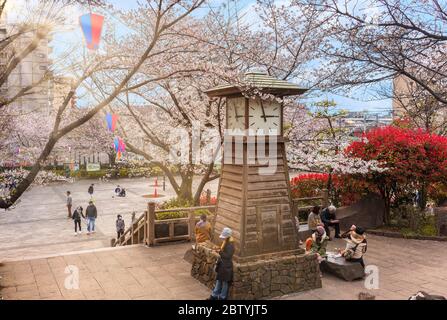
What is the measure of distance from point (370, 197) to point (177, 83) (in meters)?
8.71

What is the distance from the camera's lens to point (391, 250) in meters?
11.7

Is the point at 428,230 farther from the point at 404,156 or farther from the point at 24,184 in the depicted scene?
the point at 24,184

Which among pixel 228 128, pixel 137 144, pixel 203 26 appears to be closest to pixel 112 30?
pixel 203 26

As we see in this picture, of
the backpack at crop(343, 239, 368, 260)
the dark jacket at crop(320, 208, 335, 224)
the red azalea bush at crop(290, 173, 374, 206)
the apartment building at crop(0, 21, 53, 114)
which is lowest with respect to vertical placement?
the backpack at crop(343, 239, 368, 260)

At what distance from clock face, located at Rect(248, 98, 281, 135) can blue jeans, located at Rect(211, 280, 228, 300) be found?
3.35 m

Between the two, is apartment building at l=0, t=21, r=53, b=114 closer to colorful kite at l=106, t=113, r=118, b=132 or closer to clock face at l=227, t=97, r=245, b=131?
colorful kite at l=106, t=113, r=118, b=132

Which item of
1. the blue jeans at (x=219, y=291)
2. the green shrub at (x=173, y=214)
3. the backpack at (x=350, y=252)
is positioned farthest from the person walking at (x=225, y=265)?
the green shrub at (x=173, y=214)

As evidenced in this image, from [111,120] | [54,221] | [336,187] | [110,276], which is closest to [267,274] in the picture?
[110,276]

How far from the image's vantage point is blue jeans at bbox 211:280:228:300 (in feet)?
24.9

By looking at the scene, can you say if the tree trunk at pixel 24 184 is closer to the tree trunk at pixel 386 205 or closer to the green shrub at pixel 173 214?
the green shrub at pixel 173 214

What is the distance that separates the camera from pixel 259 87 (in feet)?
26.3

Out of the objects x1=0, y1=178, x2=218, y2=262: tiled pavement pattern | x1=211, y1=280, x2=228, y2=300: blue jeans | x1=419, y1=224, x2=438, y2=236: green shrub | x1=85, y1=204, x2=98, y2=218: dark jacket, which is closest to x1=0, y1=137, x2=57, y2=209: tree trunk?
x1=211, y1=280, x2=228, y2=300: blue jeans
